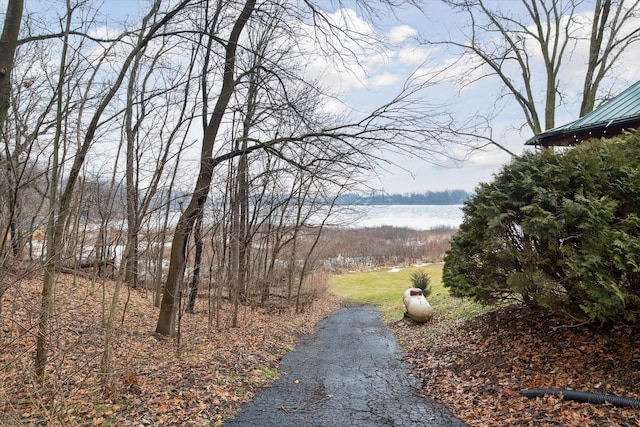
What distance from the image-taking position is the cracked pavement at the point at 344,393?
4.55 meters

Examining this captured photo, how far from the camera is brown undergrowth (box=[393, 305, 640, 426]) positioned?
393cm

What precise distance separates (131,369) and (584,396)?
5.17 meters

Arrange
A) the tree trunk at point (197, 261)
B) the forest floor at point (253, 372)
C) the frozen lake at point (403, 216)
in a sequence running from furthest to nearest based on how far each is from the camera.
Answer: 1. the frozen lake at point (403, 216)
2. the tree trunk at point (197, 261)
3. the forest floor at point (253, 372)

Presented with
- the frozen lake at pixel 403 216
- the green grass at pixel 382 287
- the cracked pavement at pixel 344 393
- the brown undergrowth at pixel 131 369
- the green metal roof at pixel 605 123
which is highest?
the green metal roof at pixel 605 123

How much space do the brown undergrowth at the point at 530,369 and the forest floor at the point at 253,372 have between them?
15mm

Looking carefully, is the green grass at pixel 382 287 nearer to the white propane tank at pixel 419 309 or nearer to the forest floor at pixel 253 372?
the white propane tank at pixel 419 309

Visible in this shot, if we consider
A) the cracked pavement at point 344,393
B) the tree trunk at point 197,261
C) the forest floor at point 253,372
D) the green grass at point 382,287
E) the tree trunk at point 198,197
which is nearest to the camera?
the forest floor at point 253,372

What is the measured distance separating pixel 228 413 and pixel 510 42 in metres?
15.1

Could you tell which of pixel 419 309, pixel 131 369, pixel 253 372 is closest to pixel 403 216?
pixel 419 309

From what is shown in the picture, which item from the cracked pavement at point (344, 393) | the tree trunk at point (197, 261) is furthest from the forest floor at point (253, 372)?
the tree trunk at point (197, 261)

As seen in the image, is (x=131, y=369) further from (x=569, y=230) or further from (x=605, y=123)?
(x=605, y=123)

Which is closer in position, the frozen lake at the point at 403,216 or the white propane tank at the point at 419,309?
the white propane tank at the point at 419,309

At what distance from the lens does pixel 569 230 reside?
4766 millimetres

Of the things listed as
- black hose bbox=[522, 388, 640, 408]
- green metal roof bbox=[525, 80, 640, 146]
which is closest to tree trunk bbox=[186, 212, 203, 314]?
black hose bbox=[522, 388, 640, 408]
